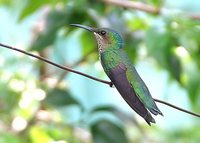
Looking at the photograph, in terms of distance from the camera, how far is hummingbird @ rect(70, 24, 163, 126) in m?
0.64

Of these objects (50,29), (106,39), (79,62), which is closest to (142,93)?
(106,39)

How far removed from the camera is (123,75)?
0.71m

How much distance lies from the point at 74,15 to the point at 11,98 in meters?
0.34

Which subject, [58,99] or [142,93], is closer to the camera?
[142,93]

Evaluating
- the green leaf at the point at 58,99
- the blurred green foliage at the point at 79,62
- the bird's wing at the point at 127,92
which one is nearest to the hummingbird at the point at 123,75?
the bird's wing at the point at 127,92

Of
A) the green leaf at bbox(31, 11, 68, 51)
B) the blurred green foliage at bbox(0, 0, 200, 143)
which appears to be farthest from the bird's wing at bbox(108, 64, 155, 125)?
the green leaf at bbox(31, 11, 68, 51)

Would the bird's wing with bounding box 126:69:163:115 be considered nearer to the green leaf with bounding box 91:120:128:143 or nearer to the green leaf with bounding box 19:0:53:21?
the green leaf with bounding box 19:0:53:21

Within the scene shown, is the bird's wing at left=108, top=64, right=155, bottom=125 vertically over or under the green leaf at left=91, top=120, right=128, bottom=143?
over

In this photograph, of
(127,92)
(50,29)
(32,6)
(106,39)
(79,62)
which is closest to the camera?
(127,92)

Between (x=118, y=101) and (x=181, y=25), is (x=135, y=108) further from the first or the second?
(x=118, y=101)

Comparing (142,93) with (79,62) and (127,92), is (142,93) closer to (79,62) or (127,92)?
(127,92)

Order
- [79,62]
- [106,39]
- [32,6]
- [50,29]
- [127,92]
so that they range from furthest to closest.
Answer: [79,62] → [50,29] → [32,6] → [106,39] → [127,92]

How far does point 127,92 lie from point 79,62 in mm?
1076

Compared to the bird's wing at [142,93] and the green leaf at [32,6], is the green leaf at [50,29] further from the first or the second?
the bird's wing at [142,93]
